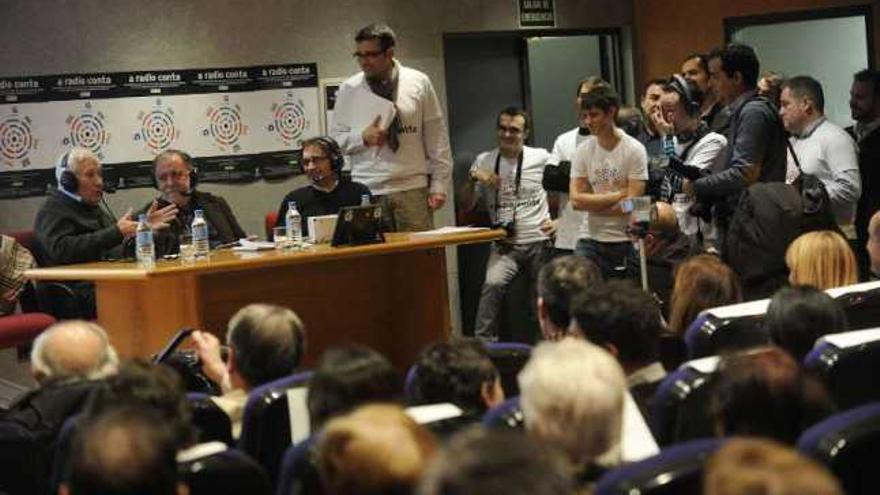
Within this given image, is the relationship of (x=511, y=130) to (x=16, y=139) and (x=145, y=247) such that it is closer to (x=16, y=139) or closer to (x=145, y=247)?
(x=16, y=139)

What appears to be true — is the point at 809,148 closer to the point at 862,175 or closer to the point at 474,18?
the point at 862,175

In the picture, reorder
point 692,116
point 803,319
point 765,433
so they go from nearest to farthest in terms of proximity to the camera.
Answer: point 765,433, point 803,319, point 692,116

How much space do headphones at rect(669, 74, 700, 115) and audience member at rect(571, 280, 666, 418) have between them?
9.26 ft

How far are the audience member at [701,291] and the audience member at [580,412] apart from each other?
6.23 feet

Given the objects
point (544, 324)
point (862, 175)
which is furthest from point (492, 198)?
point (544, 324)

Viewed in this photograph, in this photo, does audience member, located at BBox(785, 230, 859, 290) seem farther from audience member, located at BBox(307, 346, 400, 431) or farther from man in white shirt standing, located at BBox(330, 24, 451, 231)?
man in white shirt standing, located at BBox(330, 24, 451, 231)

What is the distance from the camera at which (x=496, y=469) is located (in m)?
1.71

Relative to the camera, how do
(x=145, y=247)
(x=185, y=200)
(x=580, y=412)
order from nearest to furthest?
(x=580, y=412) → (x=145, y=247) → (x=185, y=200)

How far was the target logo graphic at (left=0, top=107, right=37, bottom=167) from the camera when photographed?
705 centimetres

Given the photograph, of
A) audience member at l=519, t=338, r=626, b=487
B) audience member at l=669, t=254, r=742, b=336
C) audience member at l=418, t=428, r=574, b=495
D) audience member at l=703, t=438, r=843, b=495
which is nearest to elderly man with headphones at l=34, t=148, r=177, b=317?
audience member at l=669, t=254, r=742, b=336

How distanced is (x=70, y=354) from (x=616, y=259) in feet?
10.9

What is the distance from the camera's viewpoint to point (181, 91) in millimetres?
7617

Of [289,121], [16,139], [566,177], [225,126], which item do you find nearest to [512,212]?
[566,177]

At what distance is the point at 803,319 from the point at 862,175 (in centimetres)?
363
